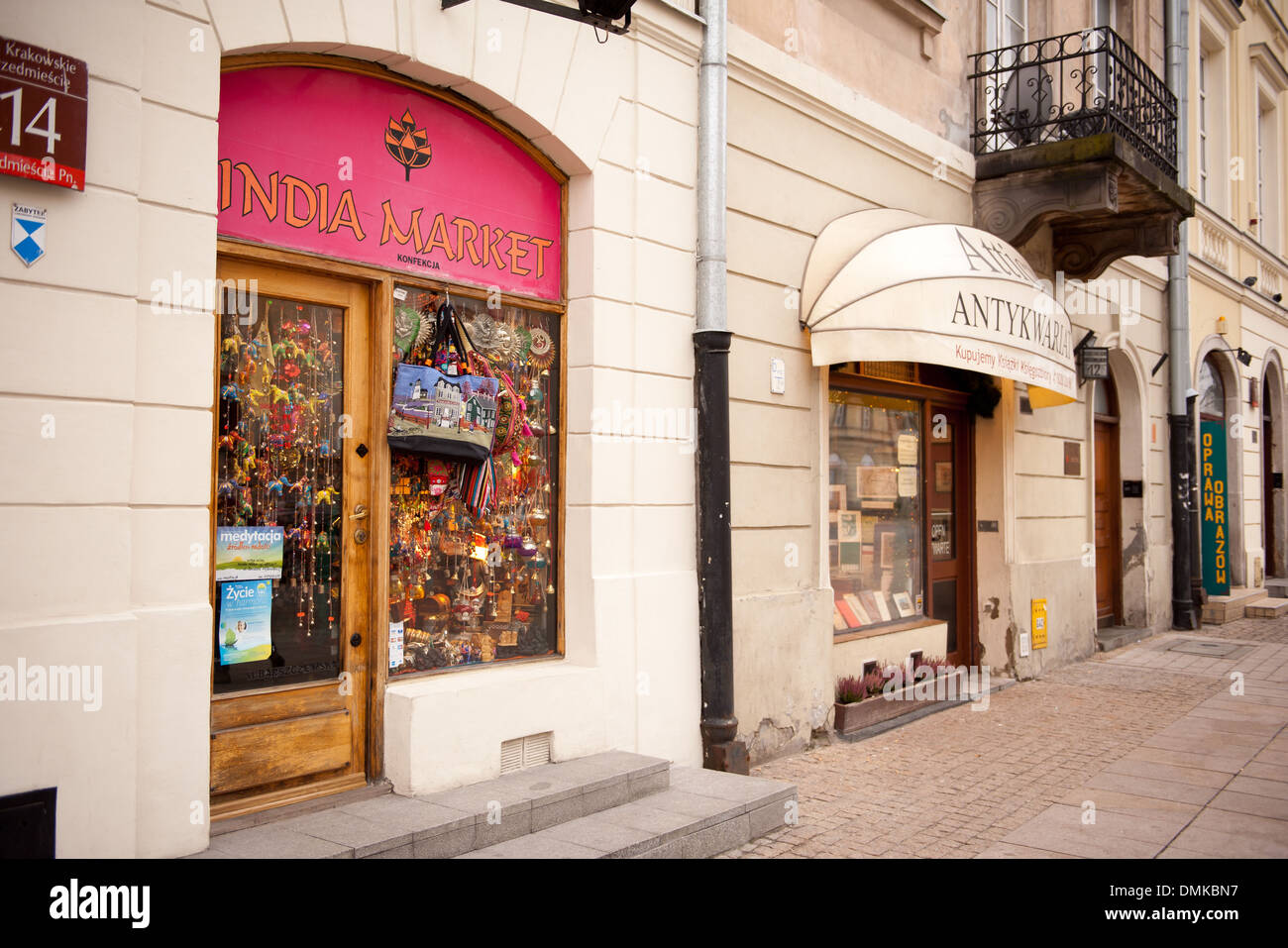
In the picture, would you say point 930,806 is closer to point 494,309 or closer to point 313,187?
point 494,309

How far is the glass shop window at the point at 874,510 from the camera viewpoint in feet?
27.4

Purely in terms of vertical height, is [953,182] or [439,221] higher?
[953,182]

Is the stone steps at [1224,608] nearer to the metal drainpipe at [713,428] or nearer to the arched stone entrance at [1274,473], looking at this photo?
the arched stone entrance at [1274,473]

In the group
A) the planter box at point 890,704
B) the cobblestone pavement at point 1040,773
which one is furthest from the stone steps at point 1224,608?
the planter box at point 890,704

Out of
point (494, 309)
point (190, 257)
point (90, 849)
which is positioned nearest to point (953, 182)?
point (494, 309)

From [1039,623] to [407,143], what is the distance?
787cm

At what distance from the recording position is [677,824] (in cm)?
483

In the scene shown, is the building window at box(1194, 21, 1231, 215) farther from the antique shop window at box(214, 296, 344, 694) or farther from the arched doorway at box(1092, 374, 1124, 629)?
the antique shop window at box(214, 296, 344, 694)

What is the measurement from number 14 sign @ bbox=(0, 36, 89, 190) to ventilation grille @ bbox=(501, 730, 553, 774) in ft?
10.4

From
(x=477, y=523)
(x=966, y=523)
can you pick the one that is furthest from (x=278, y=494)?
(x=966, y=523)

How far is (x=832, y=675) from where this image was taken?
24.8ft

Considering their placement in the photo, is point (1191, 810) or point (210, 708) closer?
point (210, 708)

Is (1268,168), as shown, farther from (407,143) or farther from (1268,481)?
(407,143)

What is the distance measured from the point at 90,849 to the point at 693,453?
3.90 metres
